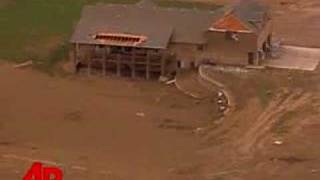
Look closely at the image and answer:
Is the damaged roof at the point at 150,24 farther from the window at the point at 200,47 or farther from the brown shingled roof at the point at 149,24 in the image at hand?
the window at the point at 200,47

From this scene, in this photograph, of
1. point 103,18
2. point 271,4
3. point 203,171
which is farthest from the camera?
point 271,4

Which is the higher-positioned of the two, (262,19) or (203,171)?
(262,19)

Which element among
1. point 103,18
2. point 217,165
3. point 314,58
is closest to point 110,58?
point 103,18

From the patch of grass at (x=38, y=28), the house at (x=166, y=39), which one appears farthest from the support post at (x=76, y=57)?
the patch of grass at (x=38, y=28)

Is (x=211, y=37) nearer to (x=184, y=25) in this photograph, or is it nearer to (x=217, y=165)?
(x=184, y=25)

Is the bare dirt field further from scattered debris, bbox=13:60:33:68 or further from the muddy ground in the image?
scattered debris, bbox=13:60:33:68

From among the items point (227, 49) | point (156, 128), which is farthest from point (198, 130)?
point (227, 49)
